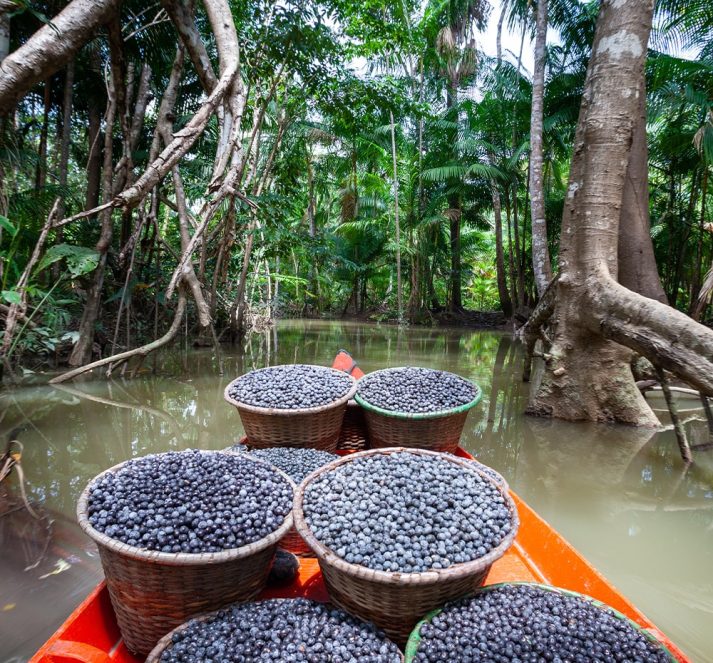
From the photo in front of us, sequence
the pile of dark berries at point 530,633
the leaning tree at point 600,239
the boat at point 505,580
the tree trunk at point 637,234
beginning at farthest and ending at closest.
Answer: the tree trunk at point 637,234, the leaning tree at point 600,239, the boat at point 505,580, the pile of dark berries at point 530,633

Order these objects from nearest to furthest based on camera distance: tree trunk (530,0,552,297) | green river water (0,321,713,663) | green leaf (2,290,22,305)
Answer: green river water (0,321,713,663) → green leaf (2,290,22,305) → tree trunk (530,0,552,297)

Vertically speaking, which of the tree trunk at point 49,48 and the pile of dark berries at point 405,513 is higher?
the tree trunk at point 49,48

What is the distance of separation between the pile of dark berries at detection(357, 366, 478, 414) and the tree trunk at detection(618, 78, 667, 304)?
11.0 ft

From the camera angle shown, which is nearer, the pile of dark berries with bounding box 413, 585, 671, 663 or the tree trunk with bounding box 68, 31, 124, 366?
the pile of dark berries with bounding box 413, 585, 671, 663

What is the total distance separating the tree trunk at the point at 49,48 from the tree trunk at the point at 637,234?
16.6 ft

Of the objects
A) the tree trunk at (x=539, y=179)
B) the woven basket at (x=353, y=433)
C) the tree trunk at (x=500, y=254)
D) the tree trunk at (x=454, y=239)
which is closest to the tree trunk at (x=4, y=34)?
the woven basket at (x=353, y=433)

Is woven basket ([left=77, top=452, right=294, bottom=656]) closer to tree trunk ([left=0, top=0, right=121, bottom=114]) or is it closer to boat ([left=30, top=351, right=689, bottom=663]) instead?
boat ([left=30, top=351, right=689, bottom=663])

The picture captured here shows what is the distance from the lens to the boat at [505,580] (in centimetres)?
125

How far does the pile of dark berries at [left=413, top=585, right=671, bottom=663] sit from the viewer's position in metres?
1.14

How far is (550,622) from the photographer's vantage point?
1.24 m

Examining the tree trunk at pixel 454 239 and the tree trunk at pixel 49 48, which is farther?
the tree trunk at pixel 454 239

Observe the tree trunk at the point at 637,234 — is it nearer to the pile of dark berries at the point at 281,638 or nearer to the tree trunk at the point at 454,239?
the pile of dark berries at the point at 281,638

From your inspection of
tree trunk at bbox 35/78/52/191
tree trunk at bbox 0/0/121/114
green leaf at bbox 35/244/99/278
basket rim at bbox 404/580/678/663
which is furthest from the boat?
tree trunk at bbox 35/78/52/191

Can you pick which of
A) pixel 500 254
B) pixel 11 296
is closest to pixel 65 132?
pixel 11 296
